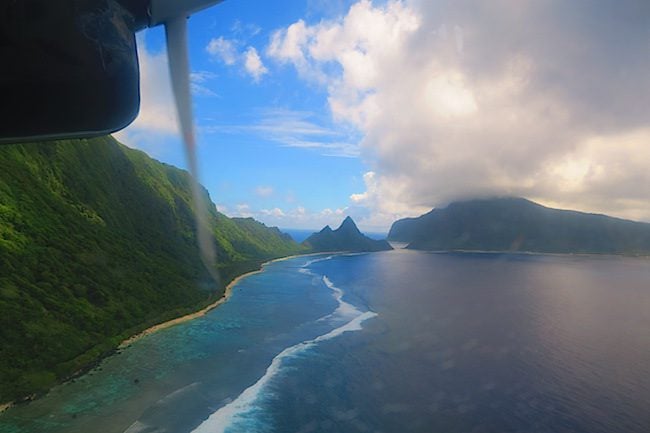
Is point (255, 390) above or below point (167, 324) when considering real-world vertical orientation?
below

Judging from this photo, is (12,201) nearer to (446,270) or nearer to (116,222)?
(116,222)

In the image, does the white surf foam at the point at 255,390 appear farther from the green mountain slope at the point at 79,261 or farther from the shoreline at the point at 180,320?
the shoreline at the point at 180,320

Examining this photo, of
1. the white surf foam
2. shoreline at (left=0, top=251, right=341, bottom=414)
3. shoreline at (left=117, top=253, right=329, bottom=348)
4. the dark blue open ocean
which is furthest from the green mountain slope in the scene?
the white surf foam

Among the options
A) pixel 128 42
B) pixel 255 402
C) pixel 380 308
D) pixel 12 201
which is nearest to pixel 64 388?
pixel 255 402

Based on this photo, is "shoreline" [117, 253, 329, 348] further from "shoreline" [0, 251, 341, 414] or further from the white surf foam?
the white surf foam

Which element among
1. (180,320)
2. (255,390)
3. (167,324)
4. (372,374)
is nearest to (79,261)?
(167,324)

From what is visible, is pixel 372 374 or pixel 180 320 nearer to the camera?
pixel 372 374

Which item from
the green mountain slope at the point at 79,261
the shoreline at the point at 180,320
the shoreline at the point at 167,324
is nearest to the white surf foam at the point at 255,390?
the shoreline at the point at 167,324

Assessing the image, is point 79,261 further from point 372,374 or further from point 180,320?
point 372,374

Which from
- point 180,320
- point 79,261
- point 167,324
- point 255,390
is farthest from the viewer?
point 180,320
